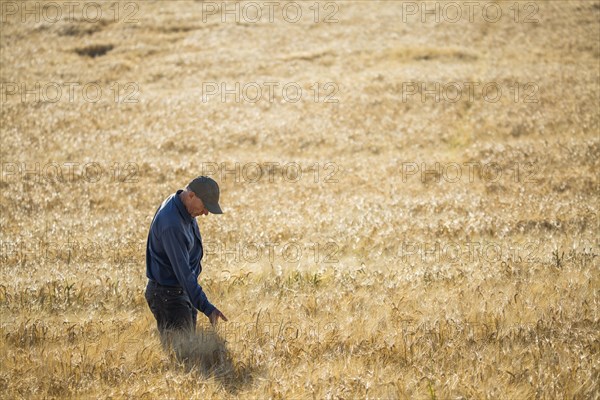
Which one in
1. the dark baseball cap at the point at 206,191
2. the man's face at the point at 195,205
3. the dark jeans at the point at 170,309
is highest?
the dark baseball cap at the point at 206,191

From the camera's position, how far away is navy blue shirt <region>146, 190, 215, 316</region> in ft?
17.3

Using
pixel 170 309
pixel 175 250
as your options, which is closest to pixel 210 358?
pixel 170 309

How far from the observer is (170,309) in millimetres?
5746

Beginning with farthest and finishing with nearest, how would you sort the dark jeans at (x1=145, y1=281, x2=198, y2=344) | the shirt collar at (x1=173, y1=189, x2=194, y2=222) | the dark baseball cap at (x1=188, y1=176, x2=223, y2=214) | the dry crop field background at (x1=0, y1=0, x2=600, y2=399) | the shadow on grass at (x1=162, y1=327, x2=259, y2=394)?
the dark jeans at (x1=145, y1=281, x2=198, y2=344)
the shirt collar at (x1=173, y1=189, x2=194, y2=222)
the dark baseball cap at (x1=188, y1=176, x2=223, y2=214)
the dry crop field background at (x1=0, y1=0, x2=600, y2=399)
the shadow on grass at (x1=162, y1=327, x2=259, y2=394)

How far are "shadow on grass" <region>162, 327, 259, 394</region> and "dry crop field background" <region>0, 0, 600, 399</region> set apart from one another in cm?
3

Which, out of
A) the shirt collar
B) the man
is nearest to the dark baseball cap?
the man

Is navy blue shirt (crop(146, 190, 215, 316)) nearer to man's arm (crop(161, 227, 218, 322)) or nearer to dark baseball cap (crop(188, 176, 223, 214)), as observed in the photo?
man's arm (crop(161, 227, 218, 322))

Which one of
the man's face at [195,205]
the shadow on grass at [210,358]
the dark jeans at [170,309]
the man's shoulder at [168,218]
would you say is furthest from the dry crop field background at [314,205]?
the man's face at [195,205]

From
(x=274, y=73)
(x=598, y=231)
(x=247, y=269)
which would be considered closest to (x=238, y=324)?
(x=247, y=269)

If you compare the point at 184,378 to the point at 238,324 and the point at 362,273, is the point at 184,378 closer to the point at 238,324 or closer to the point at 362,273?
the point at 238,324

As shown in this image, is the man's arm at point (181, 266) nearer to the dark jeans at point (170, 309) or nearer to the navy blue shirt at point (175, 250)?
the navy blue shirt at point (175, 250)

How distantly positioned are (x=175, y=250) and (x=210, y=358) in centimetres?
131

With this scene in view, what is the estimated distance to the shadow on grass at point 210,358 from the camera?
199 inches

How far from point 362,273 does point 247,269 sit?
6.64ft
